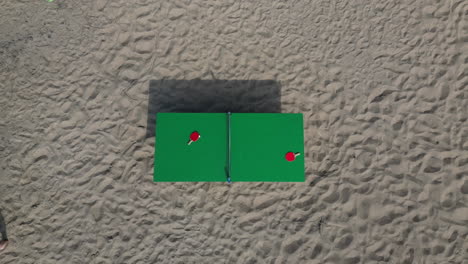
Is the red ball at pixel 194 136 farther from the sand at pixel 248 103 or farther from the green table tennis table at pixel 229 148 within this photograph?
the sand at pixel 248 103

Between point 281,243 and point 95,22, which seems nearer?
point 281,243

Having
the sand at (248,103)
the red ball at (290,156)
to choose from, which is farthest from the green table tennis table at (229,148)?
the sand at (248,103)

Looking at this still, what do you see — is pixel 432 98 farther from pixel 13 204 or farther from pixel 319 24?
pixel 13 204

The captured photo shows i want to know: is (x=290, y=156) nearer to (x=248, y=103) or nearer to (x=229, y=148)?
(x=229, y=148)

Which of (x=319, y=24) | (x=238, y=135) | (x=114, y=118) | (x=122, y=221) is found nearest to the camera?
(x=238, y=135)

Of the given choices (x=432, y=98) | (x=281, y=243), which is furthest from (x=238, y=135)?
(x=432, y=98)
